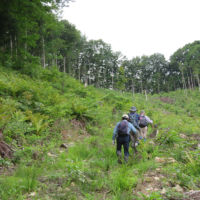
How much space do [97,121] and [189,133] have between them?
A: 534cm

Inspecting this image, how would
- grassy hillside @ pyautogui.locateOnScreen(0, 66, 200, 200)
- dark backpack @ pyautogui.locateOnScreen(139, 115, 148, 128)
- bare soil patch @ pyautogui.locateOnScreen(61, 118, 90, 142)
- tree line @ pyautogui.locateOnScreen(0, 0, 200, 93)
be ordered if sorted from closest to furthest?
grassy hillside @ pyautogui.locateOnScreen(0, 66, 200, 200) → bare soil patch @ pyautogui.locateOnScreen(61, 118, 90, 142) → dark backpack @ pyautogui.locateOnScreen(139, 115, 148, 128) → tree line @ pyautogui.locateOnScreen(0, 0, 200, 93)

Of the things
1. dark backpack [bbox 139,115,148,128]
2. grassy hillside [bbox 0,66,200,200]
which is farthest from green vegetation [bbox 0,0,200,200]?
dark backpack [bbox 139,115,148,128]

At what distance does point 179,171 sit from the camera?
3.35 m

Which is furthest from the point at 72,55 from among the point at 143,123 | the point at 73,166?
the point at 73,166

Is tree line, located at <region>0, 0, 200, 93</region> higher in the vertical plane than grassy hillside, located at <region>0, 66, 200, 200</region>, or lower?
higher

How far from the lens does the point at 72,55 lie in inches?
1416

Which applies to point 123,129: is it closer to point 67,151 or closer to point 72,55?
point 67,151

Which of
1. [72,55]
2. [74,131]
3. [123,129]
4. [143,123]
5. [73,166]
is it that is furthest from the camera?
[72,55]

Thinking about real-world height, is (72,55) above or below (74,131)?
above

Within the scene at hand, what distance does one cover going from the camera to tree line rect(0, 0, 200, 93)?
1115 centimetres

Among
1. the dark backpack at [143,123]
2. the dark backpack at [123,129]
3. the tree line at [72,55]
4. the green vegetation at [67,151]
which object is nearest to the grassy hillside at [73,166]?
the green vegetation at [67,151]

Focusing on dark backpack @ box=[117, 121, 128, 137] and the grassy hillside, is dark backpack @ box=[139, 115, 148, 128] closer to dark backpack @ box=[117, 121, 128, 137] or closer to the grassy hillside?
the grassy hillside

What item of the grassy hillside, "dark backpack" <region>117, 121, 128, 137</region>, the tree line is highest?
the tree line

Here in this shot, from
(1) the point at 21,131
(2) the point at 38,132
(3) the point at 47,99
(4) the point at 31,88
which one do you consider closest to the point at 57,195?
(1) the point at 21,131
